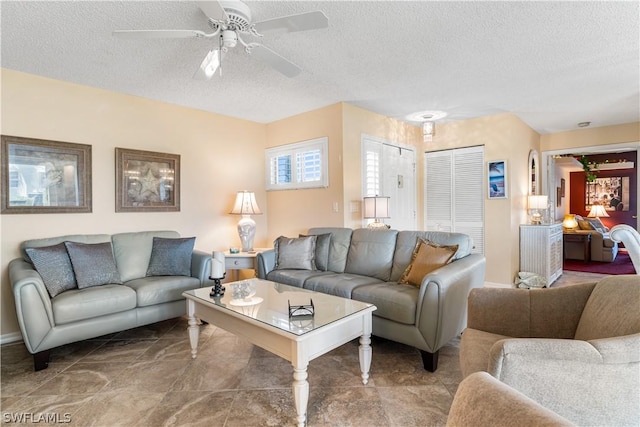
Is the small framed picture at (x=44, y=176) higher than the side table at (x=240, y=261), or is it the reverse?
the small framed picture at (x=44, y=176)

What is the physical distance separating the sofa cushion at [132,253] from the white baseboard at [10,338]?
983mm

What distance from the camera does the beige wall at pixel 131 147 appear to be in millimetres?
3002

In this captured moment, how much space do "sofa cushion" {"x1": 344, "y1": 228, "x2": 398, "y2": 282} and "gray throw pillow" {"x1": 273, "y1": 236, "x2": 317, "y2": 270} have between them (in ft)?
1.33

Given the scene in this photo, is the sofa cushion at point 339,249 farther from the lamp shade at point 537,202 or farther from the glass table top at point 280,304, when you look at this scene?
the lamp shade at point 537,202

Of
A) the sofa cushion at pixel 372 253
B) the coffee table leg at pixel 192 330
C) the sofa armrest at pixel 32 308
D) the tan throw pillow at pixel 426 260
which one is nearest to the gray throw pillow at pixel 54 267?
the sofa armrest at pixel 32 308

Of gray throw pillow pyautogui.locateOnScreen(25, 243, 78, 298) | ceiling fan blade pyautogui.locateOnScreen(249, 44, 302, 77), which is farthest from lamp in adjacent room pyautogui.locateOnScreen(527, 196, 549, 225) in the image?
gray throw pillow pyautogui.locateOnScreen(25, 243, 78, 298)

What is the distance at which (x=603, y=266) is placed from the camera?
6250 mm

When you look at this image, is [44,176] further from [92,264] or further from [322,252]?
[322,252]

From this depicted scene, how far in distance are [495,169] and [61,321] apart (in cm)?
507

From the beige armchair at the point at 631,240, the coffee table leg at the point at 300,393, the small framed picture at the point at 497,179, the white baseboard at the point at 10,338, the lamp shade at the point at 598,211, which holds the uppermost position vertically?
the small framed picture at the point at 497,179

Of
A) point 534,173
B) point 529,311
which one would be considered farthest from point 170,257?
point 534,173

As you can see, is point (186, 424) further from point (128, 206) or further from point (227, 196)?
point (227, 196)

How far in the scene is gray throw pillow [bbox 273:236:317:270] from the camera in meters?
3.50

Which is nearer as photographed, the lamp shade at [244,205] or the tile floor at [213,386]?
the tile floor at [213,386]
